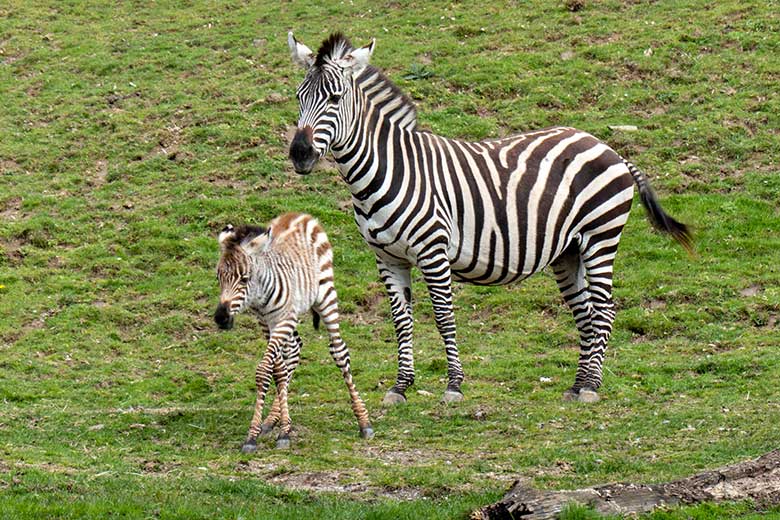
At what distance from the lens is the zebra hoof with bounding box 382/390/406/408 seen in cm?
1383

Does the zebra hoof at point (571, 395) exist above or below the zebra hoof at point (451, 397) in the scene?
above

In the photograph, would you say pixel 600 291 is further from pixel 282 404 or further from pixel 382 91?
pixel 282 404

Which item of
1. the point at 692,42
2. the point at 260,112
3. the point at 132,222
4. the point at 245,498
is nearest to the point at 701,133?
the point at 692,42

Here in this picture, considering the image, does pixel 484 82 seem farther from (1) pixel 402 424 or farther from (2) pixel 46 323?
(1) pixel 402 424

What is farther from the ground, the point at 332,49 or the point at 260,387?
the point at 332,49

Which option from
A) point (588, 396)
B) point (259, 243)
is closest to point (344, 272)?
point (588, 396)

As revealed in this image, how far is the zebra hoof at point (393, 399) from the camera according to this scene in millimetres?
13827

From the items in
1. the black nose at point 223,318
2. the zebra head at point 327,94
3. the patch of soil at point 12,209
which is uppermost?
the zebra head at point 327,94

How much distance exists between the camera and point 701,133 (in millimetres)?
21734

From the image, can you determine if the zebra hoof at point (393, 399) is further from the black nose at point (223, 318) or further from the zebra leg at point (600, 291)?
the black nose at point (223, 318)

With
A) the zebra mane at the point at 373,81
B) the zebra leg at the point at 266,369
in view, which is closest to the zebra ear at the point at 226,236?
the zebra leg at the point at 266,369

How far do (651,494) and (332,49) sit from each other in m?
6.34

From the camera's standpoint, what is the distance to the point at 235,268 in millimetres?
11773

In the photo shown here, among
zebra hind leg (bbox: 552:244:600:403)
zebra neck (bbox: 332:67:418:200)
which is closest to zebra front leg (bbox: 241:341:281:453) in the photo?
zebra neck (bbox: 332:67:418:200)
